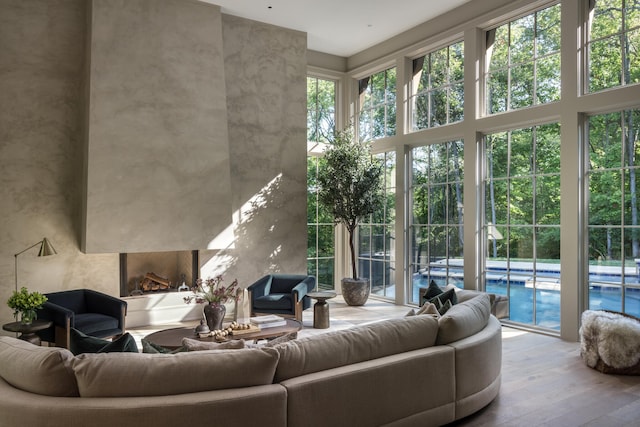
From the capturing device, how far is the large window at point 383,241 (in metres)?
8.36

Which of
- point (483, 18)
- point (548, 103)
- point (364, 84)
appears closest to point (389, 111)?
point (364, 84)

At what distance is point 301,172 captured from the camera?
8203 mm

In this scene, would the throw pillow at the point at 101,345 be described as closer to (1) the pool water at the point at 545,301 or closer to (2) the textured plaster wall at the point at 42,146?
(2) the textured plaster wall at the point at 42,146

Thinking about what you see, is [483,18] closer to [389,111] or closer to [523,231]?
[389,111]

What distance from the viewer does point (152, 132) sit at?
21.2 feet

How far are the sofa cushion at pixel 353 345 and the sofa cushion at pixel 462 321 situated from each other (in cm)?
8

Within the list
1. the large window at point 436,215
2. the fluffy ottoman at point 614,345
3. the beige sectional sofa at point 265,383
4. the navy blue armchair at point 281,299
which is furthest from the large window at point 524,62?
the beige sectional sofa at point 265,383

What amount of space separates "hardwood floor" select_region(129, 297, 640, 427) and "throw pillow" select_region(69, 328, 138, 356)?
2244 millimetres

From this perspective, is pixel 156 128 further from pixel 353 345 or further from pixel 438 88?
pixel 353 345

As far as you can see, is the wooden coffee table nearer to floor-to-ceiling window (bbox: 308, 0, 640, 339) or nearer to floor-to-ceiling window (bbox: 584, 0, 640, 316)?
floor-to-ceiling window (bbox: 308, 0, 640, 339)

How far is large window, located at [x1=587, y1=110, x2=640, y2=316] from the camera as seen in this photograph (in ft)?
17.1

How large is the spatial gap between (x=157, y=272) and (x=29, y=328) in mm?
2438

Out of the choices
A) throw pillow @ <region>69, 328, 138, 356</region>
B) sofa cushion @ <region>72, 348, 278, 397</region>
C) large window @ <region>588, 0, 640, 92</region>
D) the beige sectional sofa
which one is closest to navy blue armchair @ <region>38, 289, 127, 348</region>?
throw pillow @ <region>69, 328, 138, 356</region>

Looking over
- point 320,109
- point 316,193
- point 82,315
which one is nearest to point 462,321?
point 82,315
